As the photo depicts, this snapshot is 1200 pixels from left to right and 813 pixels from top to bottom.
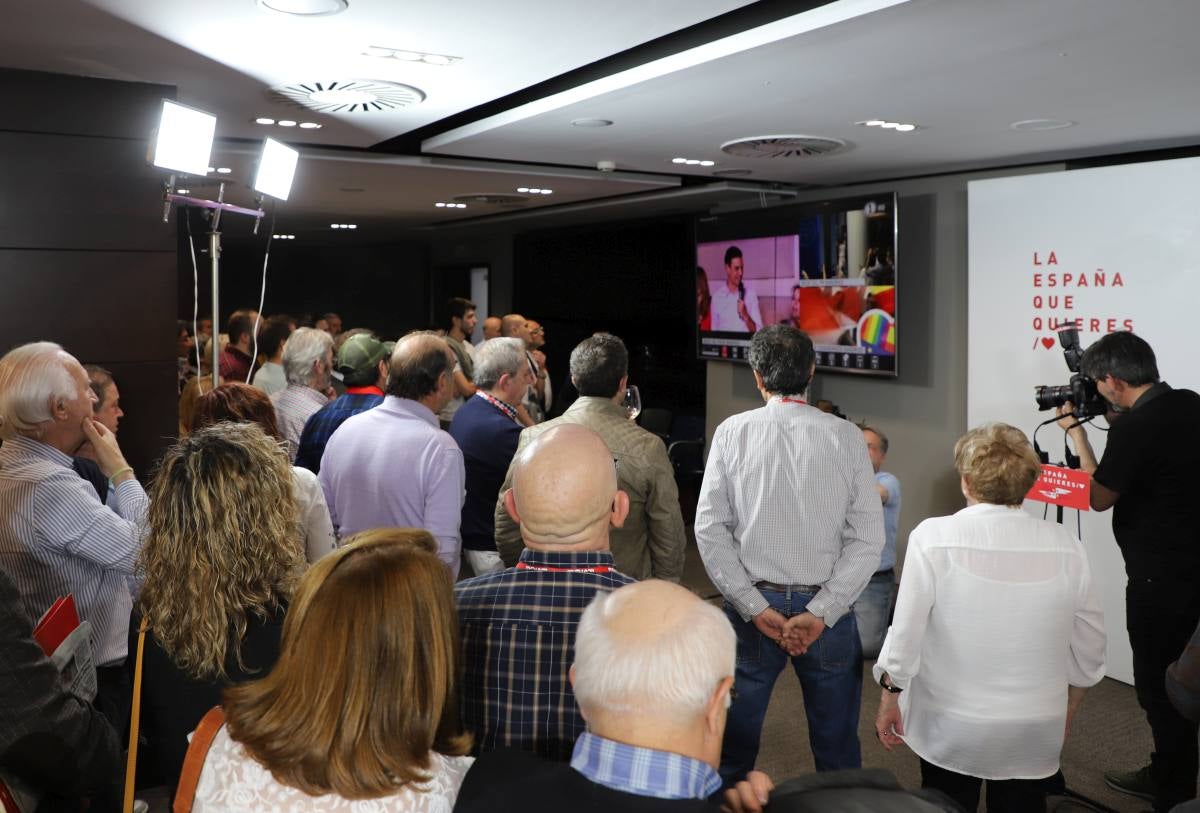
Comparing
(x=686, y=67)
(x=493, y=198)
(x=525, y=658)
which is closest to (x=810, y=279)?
(x=493, y=198)

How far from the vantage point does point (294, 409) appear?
151 inches

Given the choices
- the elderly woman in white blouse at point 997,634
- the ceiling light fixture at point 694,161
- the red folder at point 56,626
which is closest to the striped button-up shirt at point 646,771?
the red folder at point 56,626

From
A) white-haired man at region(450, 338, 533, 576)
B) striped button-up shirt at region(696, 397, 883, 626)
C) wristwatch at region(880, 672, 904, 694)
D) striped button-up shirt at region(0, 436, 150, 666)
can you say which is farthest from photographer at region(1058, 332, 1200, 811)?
striped button-up shirt at region(0, 436, 150, 666)

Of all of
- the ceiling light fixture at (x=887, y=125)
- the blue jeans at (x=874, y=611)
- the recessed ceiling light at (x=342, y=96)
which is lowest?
the blue jeans at (x=874, y=611)

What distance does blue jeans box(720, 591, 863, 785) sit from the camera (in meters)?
2.63

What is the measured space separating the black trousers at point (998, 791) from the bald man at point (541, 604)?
129 cm

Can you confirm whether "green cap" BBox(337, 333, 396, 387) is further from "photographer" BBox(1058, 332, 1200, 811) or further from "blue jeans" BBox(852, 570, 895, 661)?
"photographer" BBox(1058, 332, 1200, 811)

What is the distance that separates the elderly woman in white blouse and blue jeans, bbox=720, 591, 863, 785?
28 cm

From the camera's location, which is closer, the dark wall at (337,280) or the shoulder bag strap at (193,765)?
the shoulder bag strap at (193,765)

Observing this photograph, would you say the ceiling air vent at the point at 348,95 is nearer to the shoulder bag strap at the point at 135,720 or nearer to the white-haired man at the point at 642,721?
the shoulder bag strap at the point at 135,720

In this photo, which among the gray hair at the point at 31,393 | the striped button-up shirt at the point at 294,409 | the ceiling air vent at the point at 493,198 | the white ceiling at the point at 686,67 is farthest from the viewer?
the ceiling air vent at the point at 493,198

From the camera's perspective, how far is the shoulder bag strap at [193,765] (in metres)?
1.30

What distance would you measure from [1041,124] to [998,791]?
3.04 metres

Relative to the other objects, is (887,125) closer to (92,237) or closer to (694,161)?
(694,161)
